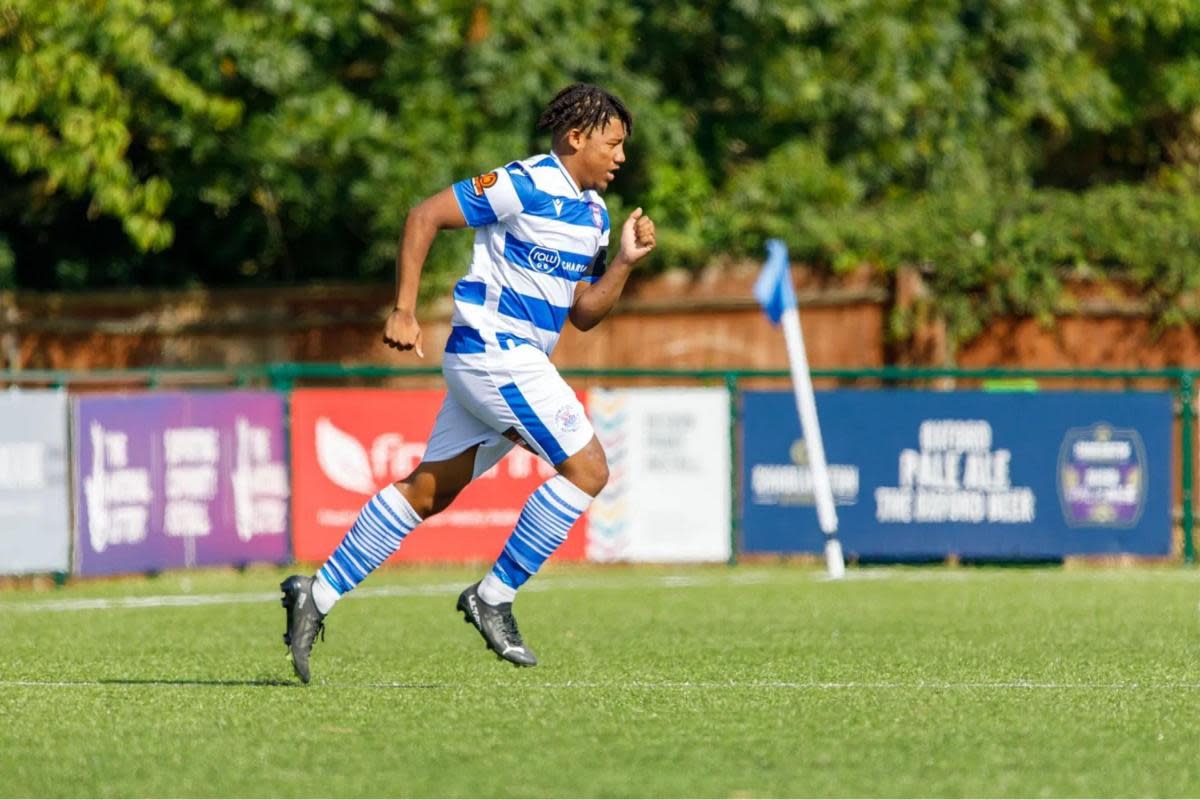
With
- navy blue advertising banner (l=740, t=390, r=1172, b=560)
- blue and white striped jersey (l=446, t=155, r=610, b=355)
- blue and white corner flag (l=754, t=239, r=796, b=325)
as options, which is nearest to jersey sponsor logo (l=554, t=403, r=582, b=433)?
blue and white striped jersey (l=446, t=155, r=610, b=355)

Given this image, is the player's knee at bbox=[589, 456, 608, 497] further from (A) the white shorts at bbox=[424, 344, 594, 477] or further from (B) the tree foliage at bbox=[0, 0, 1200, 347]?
(B) the tree foliage at bbox=[0, 0, 1200, 347]

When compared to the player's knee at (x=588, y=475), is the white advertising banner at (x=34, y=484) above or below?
below

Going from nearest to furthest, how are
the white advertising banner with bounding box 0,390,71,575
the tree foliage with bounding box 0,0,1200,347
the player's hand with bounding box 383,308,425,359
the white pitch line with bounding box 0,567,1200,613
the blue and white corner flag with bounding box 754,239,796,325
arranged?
the player's hand with bounding box 383,308,425,359, the white pitch line with bounding box 0,567,1200,613, the white advertising banner with bounding box 0,390,71,575, the blue and white corner flag with bounding box 754,239,796,325, the tree foliage with bounding box 0,0,1200,347

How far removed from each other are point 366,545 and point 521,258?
42.9 inches

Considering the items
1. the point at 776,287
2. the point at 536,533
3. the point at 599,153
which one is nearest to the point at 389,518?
the point at 536,533

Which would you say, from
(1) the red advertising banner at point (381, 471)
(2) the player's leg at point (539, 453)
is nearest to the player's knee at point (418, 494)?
(2) the player's leg at point (539, 453)

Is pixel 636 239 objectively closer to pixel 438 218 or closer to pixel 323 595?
pixel 438 218

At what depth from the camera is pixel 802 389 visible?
14.6m

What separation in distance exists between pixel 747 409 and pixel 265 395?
3415 millimetres

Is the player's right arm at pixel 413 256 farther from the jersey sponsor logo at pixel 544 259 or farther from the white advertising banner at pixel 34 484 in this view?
the white advertising banner at pixel 34 484

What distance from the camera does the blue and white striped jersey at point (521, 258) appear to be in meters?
7.20

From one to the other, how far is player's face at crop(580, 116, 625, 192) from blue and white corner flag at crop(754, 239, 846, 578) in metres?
7.14

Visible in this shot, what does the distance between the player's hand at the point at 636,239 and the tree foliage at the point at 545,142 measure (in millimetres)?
9521

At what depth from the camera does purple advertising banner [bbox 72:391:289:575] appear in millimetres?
14156
